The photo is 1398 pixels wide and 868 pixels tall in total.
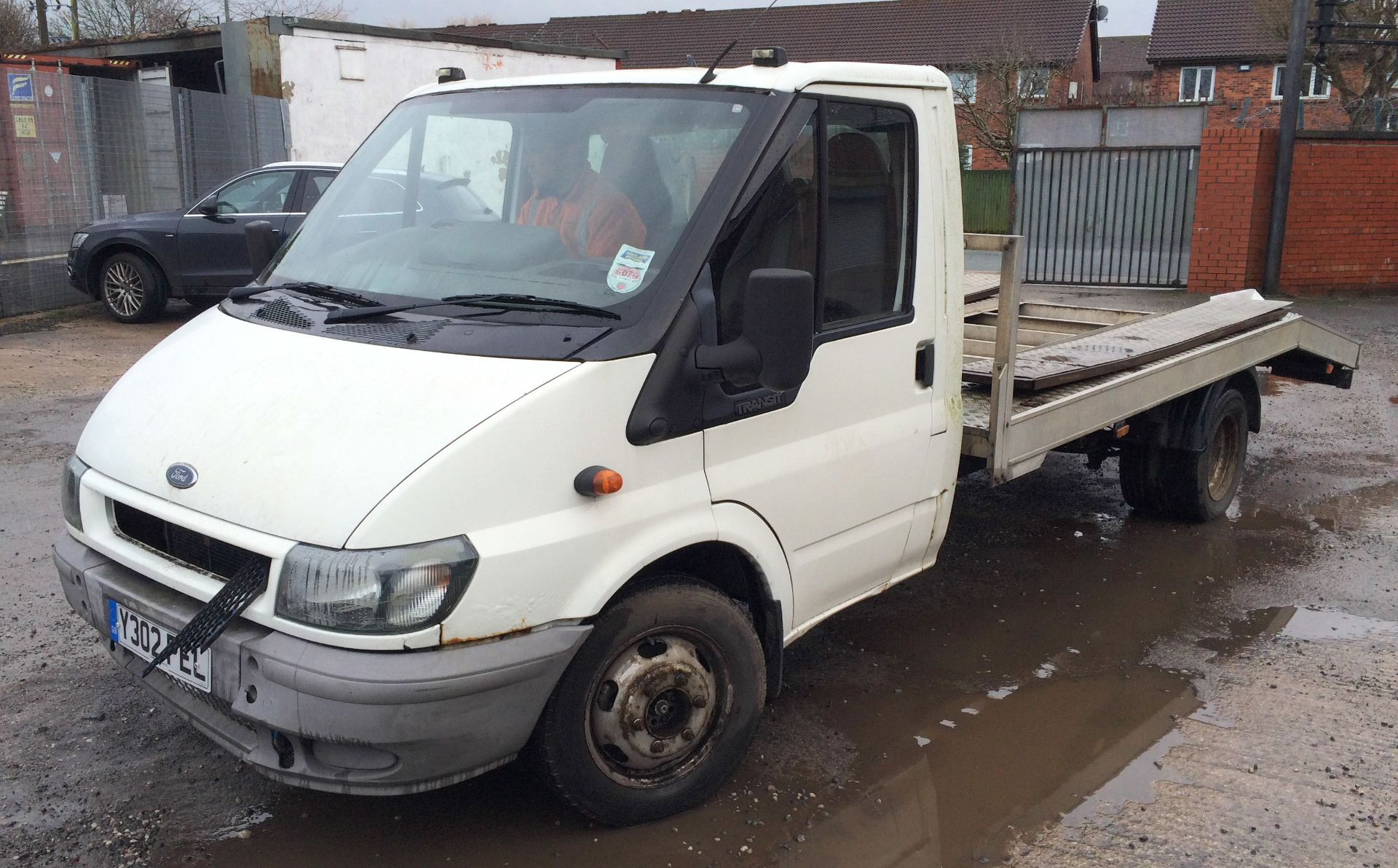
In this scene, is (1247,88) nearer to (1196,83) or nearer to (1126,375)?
(1196,83)

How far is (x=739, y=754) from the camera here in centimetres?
358

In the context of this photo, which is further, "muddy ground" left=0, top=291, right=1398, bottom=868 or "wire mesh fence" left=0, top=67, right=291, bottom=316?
"wire mesh fence" left=0, top=67, right=291, bottom=316

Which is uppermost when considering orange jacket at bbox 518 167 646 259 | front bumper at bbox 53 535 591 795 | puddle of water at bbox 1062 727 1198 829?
orange jacket at bbox 518 167 646 259

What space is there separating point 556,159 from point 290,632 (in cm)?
167

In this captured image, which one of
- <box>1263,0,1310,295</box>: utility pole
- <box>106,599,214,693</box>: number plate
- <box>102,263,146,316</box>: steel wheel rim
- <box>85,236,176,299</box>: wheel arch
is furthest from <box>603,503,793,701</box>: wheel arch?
<box>1263,0,1310,295</box>: utility pole

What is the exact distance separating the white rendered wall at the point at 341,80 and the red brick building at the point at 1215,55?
32.0 metres

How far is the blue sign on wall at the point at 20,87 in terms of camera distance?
12.8m

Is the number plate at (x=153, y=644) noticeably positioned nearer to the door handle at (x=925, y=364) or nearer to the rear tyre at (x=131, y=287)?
the door handle at (x=925, y=364)

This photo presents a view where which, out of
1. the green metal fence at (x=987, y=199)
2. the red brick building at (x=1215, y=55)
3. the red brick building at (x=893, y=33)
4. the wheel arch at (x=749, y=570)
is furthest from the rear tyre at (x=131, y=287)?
the red brick building at (x=1215, y=55)

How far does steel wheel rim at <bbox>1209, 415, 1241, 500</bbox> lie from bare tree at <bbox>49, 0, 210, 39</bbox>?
3360cm

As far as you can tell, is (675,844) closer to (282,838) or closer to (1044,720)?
(282,838)

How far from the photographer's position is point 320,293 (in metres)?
3.71

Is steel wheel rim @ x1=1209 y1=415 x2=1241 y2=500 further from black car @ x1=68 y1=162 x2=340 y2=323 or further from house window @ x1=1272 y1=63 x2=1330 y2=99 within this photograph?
house window @ x1=1272 y1=63 x2=1330 y2=99

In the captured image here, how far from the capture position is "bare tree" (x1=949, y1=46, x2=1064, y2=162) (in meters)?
29.9
